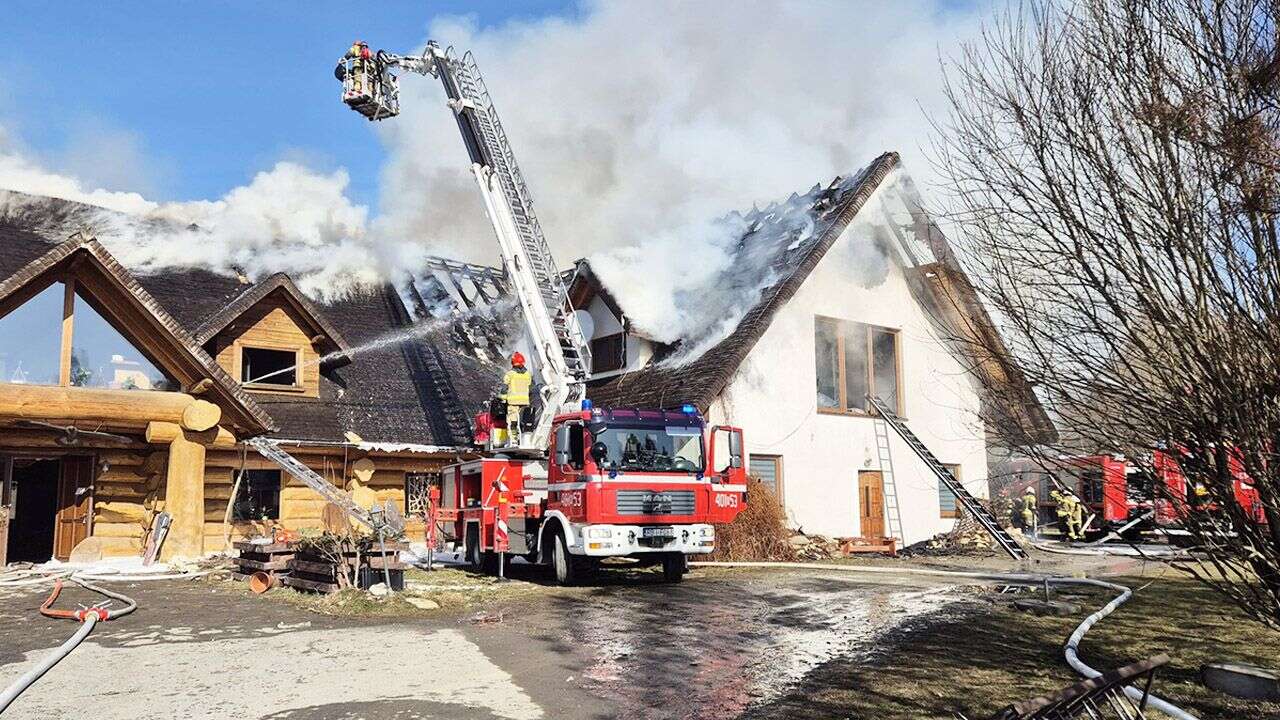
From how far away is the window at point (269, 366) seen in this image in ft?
62.4

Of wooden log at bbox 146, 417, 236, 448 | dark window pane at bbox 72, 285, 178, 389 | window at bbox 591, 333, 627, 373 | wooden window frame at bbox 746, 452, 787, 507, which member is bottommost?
wooden window frame at bbox 746, 452, 787, 507

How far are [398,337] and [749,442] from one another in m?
8.36

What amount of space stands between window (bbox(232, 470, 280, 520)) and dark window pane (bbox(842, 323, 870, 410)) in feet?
37.4

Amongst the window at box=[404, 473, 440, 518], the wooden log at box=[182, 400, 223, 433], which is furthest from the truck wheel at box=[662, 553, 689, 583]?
the window at box=[404, 473, 440, 518]

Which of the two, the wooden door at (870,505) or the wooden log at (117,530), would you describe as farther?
the wooden door at (870,505)

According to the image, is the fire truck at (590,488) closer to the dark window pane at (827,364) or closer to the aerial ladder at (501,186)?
the aerial ladder at (501,186)

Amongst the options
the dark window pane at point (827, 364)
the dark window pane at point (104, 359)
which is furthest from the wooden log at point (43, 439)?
the dark window pane at point (827, 364)

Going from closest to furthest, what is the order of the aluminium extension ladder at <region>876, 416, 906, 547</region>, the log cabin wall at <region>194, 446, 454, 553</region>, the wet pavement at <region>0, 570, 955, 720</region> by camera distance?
the wet pavement at <region>0, 570, 955, 720</region>
the log cabin wall at <region>194, 446, 454, 553</region>
the aluminium extension ladder at <region>876, 416, 906, 547</region>

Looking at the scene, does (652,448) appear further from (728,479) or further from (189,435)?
(189,435)

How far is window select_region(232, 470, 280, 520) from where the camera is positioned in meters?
17.8

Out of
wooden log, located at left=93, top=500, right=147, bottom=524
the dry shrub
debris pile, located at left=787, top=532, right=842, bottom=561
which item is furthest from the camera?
debris pile, located at left=787, top=532, right=842, bottom=561

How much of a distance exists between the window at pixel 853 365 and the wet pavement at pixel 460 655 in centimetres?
885

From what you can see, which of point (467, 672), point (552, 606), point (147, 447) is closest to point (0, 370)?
point (147, 447)

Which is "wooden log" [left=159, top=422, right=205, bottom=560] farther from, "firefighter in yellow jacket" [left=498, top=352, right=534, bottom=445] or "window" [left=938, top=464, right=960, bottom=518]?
"window" [left=938, top=464, right=960, bottom=518]
